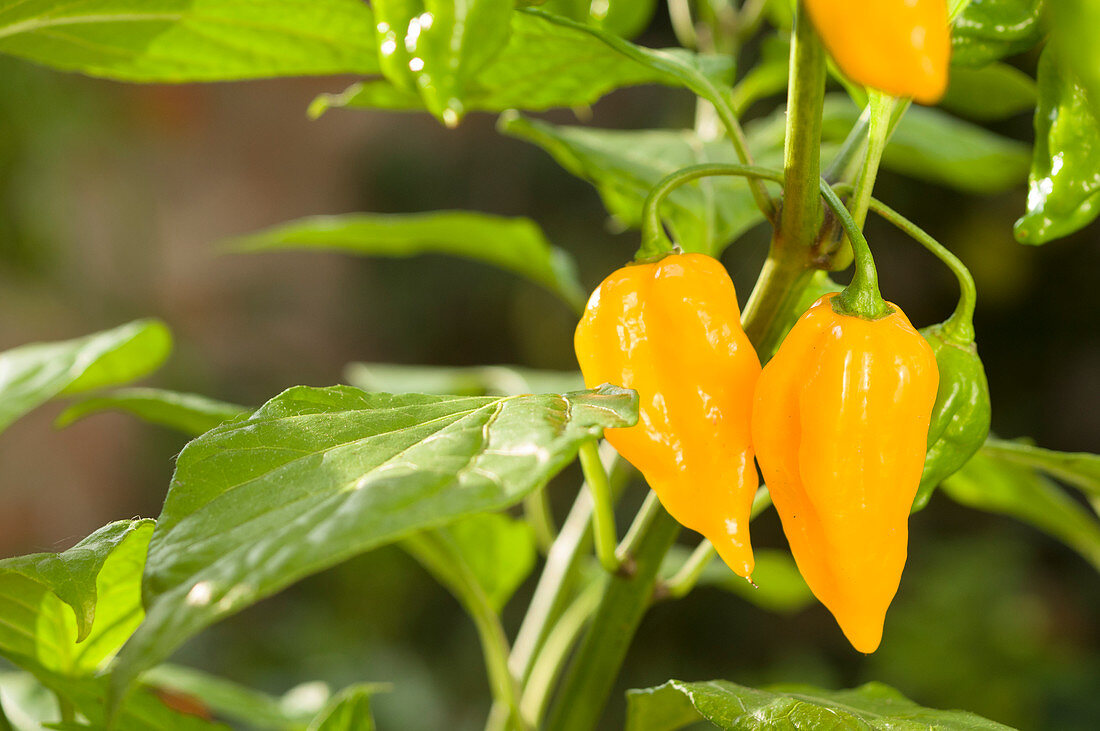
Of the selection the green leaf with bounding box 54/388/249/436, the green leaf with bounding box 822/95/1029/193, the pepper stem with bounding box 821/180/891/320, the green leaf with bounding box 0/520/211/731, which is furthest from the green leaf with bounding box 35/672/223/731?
the green leaf with bounding box 822/95/1029/193

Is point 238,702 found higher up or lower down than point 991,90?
lower down

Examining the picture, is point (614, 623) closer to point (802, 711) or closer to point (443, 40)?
point (802, 711)

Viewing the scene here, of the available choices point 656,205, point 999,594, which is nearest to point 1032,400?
point 999,594

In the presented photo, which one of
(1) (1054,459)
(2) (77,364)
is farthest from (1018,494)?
(2) (77,364)

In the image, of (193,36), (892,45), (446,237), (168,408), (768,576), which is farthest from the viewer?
(768,576)

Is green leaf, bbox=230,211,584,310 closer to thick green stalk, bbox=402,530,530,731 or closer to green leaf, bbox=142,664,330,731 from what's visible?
thick green stalk, bbox=402,530,530,731

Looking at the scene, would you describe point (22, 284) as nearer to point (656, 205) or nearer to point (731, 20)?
point (731, 20)
